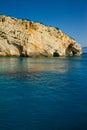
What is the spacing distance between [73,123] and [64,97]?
5.12m

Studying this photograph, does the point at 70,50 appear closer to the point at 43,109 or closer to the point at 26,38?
the point at 26,38

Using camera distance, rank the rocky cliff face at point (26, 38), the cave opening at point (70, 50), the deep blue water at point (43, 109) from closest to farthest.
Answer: the deep blue water at point (43, 109)
the rocky cliff face at point (26, 38)
the cave opening at point (70, 50)

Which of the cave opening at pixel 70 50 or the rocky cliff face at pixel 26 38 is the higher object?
the rocky cliff face at pixel 26 38

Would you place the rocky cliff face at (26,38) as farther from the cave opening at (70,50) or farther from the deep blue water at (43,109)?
the deep blue water at (43,109)

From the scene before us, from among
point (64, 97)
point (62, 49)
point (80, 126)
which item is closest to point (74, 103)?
point (64, 97)

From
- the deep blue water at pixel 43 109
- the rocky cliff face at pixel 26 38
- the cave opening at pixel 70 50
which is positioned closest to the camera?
the deep blue water at pixel 43 109

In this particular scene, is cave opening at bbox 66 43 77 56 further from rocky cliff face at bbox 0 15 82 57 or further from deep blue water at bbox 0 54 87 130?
deep blue water at bbox 0 54 87 130

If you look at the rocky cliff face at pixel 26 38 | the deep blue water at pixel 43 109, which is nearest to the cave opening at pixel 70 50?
the rocky cliff face at pixel 26 38

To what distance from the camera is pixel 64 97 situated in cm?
1562

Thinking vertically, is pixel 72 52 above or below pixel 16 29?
below

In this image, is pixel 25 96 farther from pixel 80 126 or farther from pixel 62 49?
pixel 62 49

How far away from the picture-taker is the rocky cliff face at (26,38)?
3024 inches

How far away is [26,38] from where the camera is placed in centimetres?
7906

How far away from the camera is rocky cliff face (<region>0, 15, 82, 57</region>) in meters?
76.8
